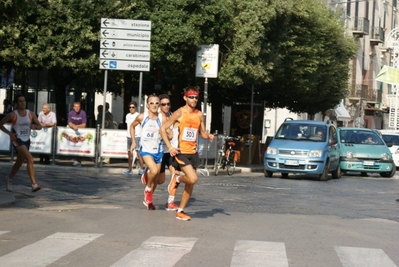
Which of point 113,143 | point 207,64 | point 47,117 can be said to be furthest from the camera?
point 207,64

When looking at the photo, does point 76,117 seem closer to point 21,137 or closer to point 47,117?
point 47,117

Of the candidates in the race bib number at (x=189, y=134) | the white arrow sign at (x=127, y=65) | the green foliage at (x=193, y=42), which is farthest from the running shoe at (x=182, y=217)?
the green foliage at (x=193, y=42)

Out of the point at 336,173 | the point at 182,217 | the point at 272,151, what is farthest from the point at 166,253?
the point at 336,173

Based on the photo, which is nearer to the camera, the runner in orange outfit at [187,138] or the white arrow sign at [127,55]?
the runner in orange outfit at [187,138]

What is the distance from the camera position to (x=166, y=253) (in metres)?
9.83

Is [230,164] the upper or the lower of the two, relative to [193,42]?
lower

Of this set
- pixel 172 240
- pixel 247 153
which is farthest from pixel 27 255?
pixel 247 153

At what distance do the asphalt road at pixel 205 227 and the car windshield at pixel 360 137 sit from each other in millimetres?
10046

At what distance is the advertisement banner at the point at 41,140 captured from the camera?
2594 cm

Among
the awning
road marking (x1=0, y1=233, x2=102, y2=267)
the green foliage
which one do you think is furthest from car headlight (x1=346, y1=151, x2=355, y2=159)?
the awning

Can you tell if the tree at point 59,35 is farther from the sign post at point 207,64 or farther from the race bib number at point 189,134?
the race bib number at point 189,134

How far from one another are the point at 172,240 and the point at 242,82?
22.7 metres

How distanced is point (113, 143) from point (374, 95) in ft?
178

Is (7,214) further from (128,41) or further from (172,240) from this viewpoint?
(128,41)
